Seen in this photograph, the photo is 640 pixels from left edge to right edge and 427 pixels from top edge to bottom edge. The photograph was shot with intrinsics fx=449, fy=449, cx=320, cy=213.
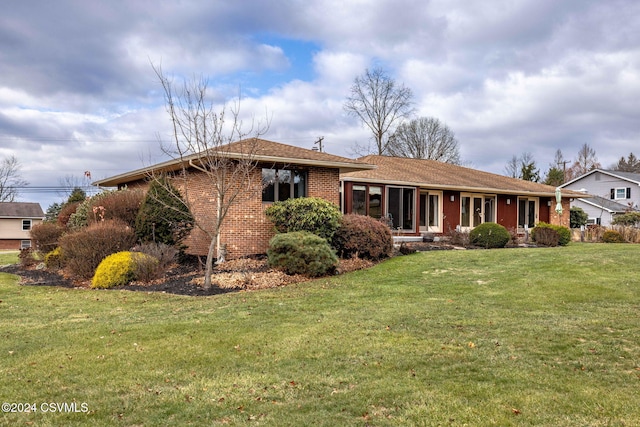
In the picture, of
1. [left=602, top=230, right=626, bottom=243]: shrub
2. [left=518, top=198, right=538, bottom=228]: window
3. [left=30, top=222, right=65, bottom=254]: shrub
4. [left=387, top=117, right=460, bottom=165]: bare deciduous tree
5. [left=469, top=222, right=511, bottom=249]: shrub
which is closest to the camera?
[left=30, top=222, right=65, bottom=254]: shrub

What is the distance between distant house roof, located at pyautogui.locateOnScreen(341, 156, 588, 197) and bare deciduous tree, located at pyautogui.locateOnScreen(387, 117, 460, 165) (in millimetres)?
13174

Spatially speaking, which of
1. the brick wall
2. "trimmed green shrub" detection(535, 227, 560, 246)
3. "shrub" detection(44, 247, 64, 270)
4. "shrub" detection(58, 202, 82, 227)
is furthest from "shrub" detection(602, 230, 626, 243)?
"shrub" detection(58, 202, 82, 227)

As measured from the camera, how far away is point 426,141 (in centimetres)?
4047

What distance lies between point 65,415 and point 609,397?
4.33 metres

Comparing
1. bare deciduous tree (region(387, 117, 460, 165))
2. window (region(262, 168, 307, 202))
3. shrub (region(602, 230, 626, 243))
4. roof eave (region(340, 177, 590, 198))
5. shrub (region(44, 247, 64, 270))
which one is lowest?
shrub (region(44, 247, 64, 270))

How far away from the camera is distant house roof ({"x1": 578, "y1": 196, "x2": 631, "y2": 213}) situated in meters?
37.4

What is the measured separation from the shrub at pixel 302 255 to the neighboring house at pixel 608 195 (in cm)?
3436

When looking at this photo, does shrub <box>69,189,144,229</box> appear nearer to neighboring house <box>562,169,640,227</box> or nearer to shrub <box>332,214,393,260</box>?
shrub <box>332,214,393,260</box>

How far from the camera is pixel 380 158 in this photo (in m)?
24.9

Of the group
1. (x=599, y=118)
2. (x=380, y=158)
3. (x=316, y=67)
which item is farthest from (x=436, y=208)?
(x=599, y=118)

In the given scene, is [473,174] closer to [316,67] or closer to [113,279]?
[316,67]

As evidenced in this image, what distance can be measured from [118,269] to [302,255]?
13.8 feet

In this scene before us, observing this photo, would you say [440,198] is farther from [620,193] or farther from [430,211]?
[620,193]

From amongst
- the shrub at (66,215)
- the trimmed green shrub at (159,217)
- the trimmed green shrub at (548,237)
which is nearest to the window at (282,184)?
the trimmed green shrub at (159,217)
